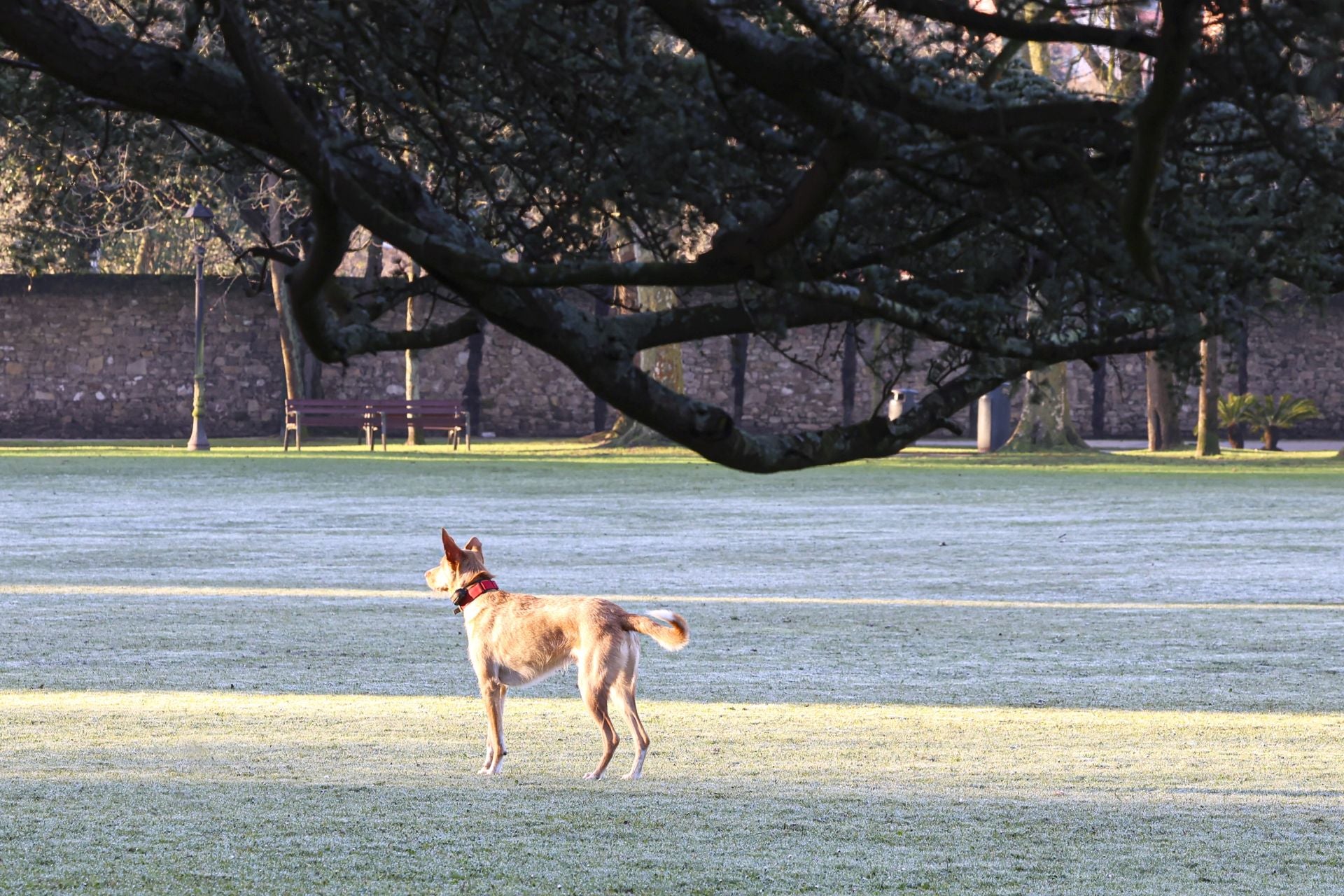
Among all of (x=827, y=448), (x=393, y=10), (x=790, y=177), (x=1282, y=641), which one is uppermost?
(x=393, y=10)

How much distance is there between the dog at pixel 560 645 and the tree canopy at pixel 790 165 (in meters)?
1.03

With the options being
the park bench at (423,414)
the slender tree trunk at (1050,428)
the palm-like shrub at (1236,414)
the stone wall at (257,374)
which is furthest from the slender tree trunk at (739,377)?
the palm-like shrub at (1236,414)

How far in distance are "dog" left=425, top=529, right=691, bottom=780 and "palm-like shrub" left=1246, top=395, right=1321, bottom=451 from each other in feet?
128

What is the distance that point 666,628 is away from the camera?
25.0 feet

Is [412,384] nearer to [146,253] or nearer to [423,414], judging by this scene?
[423,414]

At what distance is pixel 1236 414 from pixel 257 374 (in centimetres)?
2160

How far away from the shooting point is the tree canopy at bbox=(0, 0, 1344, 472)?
570 centimetres

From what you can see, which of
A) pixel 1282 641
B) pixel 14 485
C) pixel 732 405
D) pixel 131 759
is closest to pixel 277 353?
pixel 732 405

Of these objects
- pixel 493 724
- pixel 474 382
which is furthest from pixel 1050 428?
pixel 493 724

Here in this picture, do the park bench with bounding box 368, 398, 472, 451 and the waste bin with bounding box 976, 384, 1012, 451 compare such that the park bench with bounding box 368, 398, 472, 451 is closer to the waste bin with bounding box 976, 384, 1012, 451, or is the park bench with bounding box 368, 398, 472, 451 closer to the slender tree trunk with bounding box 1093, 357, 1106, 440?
the waste bin with bounding box 976, 384, 1012, 451

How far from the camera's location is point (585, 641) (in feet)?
25.6

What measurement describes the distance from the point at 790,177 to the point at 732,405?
43.1 m

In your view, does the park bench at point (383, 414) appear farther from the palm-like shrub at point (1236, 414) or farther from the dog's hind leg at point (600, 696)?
the dog's hind leg at point (600, 696)

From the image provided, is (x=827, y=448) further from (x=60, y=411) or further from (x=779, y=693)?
(x=60, y=411)
